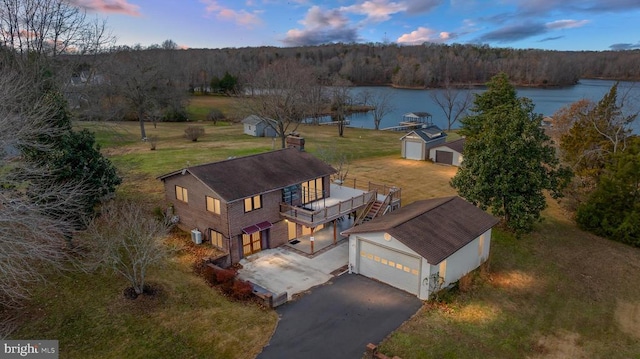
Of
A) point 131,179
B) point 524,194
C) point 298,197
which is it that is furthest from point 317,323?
point 131,179

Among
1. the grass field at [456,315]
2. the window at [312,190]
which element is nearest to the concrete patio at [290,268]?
the grass field at [456,315]

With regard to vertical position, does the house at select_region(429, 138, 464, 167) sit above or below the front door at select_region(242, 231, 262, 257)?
above

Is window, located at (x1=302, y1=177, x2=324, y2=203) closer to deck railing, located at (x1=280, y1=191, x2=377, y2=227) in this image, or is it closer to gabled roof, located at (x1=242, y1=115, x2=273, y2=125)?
deck railing, located at (x1=280, y1=191, x2=377, y2=227)

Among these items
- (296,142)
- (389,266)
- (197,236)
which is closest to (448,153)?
(296,142)

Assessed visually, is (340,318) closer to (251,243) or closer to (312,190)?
(251,243)

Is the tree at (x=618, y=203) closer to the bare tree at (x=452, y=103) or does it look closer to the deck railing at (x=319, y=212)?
the deck railing at (x=319, y=212)

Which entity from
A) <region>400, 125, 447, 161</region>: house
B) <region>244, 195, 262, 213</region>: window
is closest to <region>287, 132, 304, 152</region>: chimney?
<region>244, 195, 262, 213</region>: window
